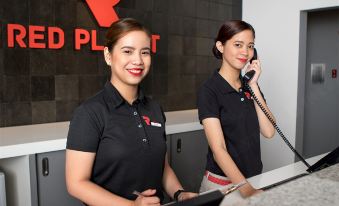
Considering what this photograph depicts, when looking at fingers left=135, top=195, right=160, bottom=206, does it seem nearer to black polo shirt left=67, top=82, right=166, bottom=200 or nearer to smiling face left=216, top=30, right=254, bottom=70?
black polo shirt left=67, top=82, right=166, bottom=200

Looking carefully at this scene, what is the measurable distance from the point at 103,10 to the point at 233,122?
72.6 inches

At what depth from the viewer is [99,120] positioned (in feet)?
4.27

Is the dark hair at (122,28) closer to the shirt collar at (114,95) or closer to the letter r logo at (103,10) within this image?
the shirt collar at (114,95)

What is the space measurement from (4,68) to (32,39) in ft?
1.01

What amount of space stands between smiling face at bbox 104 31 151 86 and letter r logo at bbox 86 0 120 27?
174 centimetres

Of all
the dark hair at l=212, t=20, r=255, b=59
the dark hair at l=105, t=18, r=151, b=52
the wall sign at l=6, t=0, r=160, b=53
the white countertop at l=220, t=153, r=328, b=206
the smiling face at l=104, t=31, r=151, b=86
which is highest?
the wall sign at l=6, t=0, r=160, b=53

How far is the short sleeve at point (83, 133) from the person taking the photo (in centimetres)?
123

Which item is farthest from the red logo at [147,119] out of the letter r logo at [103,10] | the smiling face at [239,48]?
the letter r logo at [103,10]

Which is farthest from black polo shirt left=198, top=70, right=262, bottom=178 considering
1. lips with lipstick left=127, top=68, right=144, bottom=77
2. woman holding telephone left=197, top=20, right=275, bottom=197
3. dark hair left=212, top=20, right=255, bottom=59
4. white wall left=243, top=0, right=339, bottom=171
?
white wall left=243, top=0, right=339, bottom=171

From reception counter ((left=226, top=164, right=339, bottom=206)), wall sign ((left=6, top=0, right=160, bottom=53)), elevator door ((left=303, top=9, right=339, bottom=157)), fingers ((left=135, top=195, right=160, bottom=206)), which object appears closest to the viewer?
reception counter ((left=226, top=164, right=339, bottom=206))

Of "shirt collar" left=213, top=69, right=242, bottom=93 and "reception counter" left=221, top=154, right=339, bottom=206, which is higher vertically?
"shirt collar" left=213, top=69, right=242, bottom=93

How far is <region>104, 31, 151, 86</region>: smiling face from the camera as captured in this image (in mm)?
1378

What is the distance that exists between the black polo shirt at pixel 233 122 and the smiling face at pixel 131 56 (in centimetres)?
47

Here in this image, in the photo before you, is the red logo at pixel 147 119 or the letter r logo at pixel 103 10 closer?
the red logo at pixel 147 119
